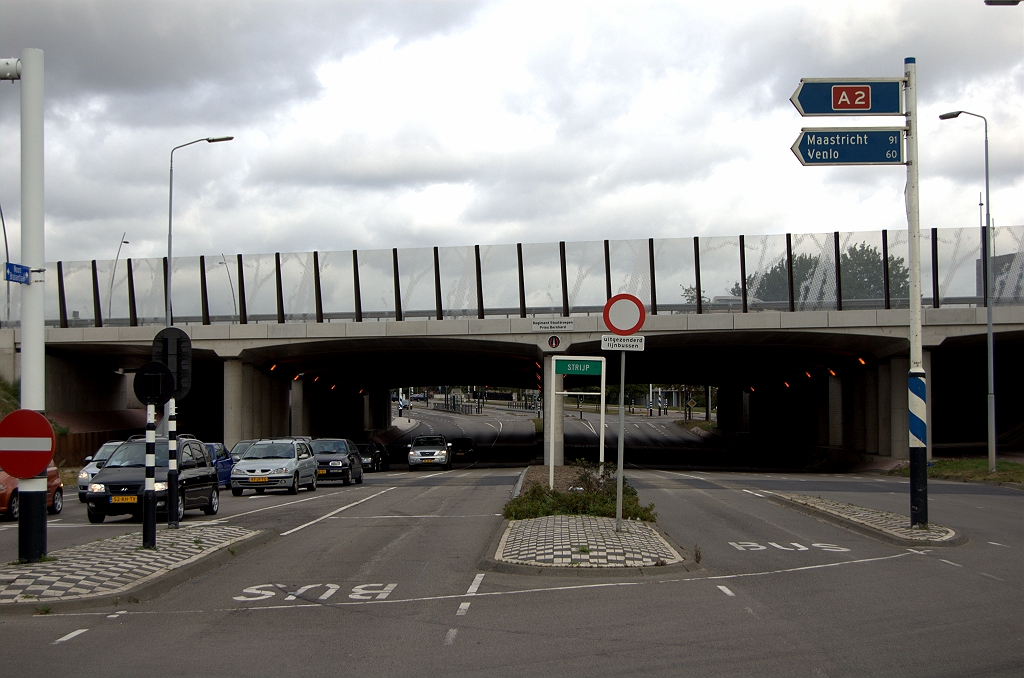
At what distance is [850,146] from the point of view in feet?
47.9

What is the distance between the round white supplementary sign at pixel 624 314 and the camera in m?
13.3

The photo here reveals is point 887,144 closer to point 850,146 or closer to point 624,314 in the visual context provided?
point 850,146

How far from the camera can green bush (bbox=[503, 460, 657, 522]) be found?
15.7 m

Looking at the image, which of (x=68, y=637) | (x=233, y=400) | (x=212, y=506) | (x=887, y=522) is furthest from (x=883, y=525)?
(x=233, y=400)

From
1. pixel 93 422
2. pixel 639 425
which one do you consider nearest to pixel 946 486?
pixel 93 422

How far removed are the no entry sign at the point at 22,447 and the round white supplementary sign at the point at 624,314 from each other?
735 centimetres

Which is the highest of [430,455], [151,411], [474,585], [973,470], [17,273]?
[17,273]

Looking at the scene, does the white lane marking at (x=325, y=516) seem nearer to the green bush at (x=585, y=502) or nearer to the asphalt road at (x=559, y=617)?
the asphalt road at (x=559, y=617)

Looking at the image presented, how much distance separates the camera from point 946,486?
29141 mm

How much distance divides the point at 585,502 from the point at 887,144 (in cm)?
763

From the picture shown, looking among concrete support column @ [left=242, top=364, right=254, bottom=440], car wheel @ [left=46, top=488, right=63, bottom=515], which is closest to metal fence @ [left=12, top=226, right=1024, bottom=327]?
concrete support column @ [left=242, top=364, right=254, bottom=440]

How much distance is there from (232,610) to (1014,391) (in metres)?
49.6

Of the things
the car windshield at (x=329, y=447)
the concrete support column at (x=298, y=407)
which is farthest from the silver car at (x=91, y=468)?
the concrete support column at (x=298, y=407)

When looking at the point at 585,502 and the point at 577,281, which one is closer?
the point at 585,502
